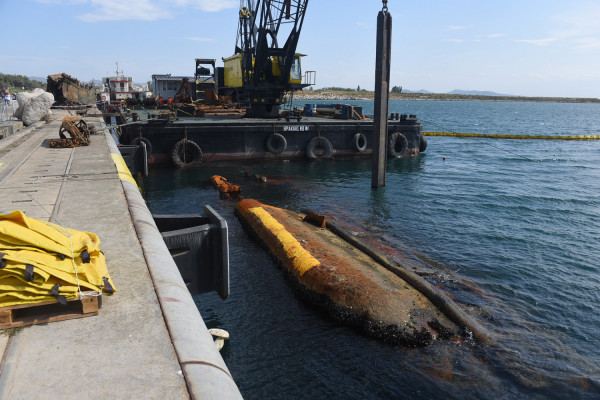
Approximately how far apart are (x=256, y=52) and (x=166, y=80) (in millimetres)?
18876

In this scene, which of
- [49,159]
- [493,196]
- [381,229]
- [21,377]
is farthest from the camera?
[493,196]

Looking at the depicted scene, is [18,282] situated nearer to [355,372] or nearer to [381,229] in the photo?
[355,372]

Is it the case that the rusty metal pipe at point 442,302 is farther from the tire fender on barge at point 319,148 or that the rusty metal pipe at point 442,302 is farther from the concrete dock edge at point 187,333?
the tire fender on barge at point 319,148

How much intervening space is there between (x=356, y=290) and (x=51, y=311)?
5.20 m

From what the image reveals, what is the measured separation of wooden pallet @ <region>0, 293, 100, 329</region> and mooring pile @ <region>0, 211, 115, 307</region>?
0.28 ft

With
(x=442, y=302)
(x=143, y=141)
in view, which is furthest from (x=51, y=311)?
(x=143, y=141)

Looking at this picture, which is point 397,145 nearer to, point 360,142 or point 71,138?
point 360,142

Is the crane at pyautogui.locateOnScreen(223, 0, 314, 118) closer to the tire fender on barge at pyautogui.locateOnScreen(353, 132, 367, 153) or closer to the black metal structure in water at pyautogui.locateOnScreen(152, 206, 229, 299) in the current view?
the tire fender on barge at pyautogui.locateOnScreen(353, 132, 367, 153)

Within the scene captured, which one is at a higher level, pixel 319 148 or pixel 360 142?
pixel 360 142

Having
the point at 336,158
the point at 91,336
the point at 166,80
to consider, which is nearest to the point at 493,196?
the point at 336,158

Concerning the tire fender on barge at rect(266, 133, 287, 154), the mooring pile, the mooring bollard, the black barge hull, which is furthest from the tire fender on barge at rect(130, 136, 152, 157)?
the mooring pile

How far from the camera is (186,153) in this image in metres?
24.1

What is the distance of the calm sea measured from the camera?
6723mm

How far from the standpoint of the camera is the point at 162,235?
6.99 meters
